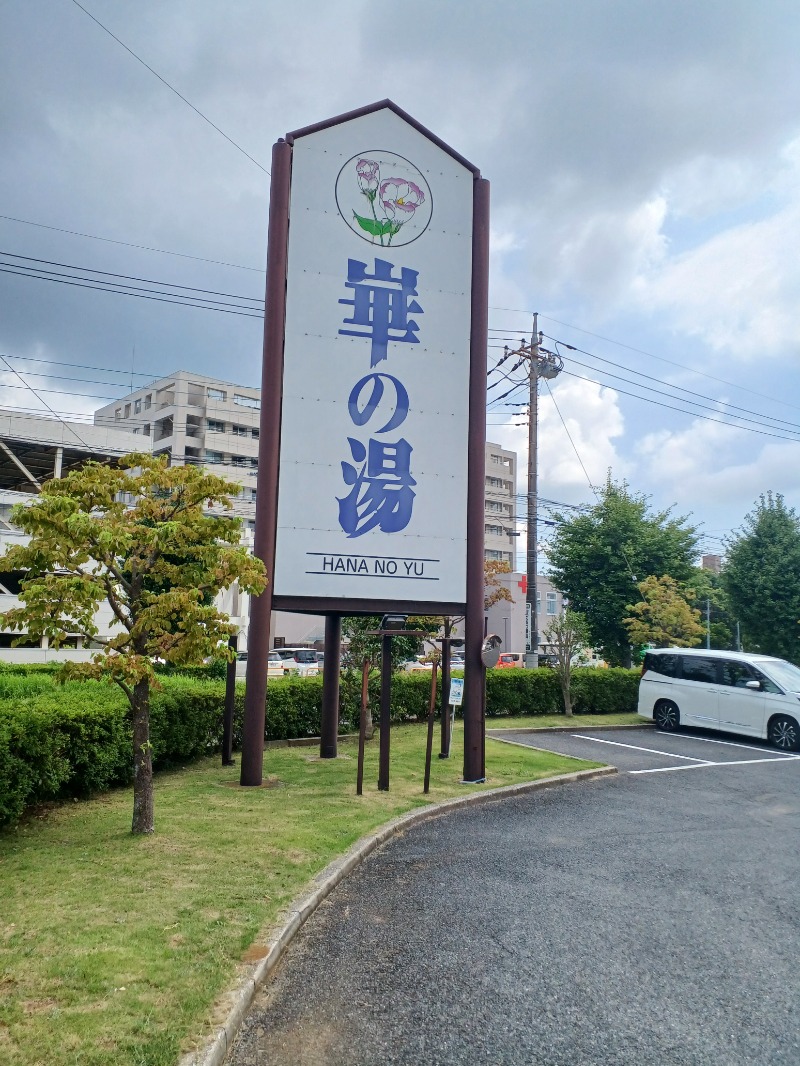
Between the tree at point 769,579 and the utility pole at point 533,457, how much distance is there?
11251mm

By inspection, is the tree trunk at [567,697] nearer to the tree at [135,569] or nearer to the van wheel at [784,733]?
the van wheel at [784,733]

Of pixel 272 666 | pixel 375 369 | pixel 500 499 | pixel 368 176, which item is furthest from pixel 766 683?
pixel 500 499

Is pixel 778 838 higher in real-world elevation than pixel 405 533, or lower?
lower

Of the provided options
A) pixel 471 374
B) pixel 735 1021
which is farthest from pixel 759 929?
pixel 471 374

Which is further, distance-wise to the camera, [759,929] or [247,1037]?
[759,929]

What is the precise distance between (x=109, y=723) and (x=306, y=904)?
3997 mm

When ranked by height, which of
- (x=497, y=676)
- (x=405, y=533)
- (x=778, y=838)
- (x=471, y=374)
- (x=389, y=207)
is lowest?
(x=778, y=838)

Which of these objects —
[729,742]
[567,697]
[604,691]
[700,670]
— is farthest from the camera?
[604,691]

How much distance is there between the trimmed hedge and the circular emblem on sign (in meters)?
7.11

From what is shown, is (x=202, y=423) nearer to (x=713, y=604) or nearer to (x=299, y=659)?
(x=299, y=659)

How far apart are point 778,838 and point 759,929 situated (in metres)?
3.26

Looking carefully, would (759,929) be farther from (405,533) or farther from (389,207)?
(389,207)

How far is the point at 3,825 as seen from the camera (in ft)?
23.4

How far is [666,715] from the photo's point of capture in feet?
60.9
